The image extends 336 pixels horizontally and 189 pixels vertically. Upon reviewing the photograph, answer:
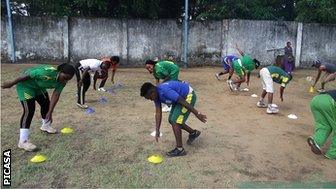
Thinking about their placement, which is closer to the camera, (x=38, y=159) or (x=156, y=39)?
(x=38, y=159)

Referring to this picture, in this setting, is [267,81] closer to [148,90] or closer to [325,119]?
[325,119]

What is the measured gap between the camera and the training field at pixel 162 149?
5539 mm

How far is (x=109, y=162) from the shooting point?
6.04 meters

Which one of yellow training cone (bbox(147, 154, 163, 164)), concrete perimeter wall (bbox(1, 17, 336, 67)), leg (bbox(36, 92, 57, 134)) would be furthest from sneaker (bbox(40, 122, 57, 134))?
concrete perimeter wall (bbox(1, 17, 336, 67))

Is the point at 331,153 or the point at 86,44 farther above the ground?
the point at 86,44

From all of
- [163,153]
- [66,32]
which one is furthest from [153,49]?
[163,153]

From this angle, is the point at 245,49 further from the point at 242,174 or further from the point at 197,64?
the point at 242,174

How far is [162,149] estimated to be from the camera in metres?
6.64

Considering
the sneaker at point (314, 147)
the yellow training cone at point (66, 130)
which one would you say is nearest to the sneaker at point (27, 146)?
the yellow training cone at point (66, 130)

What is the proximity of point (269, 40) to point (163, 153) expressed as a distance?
1333 centimetres

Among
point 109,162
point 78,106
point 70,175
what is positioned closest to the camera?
point 70,175

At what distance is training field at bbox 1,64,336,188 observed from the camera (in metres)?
5.54

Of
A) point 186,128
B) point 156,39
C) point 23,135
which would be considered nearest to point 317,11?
point 156,39

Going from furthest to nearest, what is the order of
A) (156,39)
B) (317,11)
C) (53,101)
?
(317,11), (156,39), (53,101)
